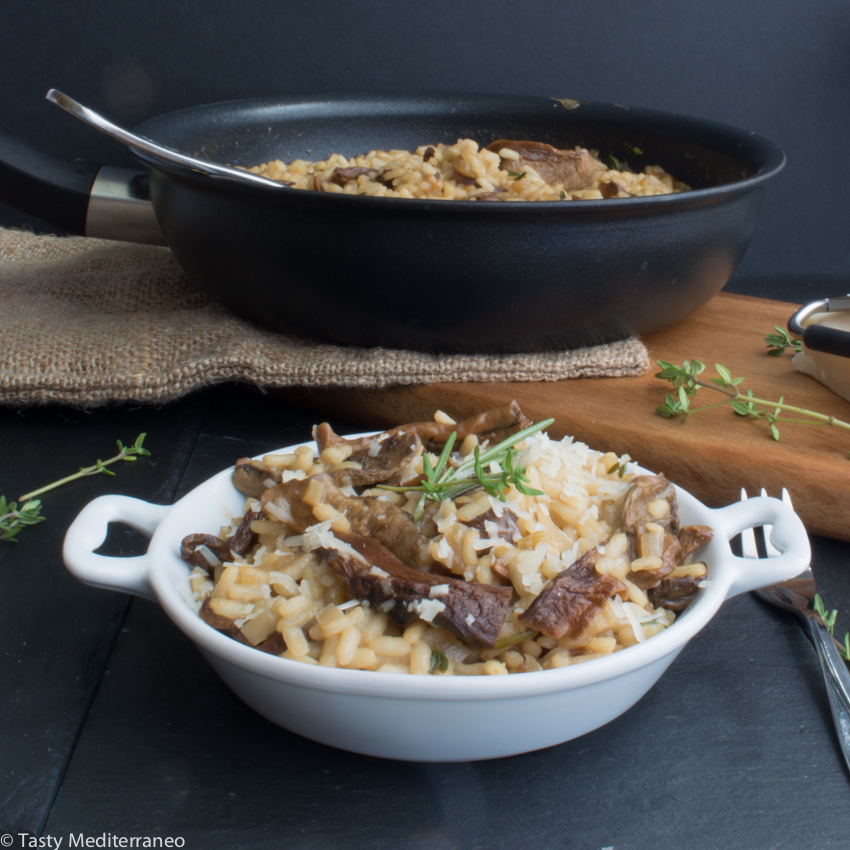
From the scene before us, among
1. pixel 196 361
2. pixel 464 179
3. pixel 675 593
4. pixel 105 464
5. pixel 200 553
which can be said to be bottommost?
pixel 105 464

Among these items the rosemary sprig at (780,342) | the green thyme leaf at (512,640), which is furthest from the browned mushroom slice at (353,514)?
the rosemary sprig at (780,342)

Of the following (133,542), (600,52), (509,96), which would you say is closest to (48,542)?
(133,542)

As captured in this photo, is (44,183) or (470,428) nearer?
(470,428)

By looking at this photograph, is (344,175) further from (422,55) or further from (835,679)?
(835,679)

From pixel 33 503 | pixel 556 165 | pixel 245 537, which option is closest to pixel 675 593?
pixel 245 537

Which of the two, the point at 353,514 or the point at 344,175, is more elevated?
the point at 344,175

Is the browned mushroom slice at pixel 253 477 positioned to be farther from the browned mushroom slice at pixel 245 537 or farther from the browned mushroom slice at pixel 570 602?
the browned mushroom slice at pixel 570 602

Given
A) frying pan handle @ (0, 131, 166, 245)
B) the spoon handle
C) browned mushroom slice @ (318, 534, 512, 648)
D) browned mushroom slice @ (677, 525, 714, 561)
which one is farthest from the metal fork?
frying pan handle @ (0, 131, 166, 245)
